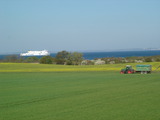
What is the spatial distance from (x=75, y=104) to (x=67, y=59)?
7511cm

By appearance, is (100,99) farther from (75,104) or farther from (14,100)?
(14,100)

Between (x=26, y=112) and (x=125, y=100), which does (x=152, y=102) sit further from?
(x=26, y=112)

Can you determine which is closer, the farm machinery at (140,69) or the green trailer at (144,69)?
the farm machinery at (140,69)

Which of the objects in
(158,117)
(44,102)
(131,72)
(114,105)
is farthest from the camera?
(131,72)

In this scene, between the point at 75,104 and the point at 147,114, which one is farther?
the point at 75,104

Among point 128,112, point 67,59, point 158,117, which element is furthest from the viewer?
point 67,59

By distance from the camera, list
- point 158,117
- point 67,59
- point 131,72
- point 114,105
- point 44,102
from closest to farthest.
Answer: point 158,117
point 114,105
point 44,102
point 131,72
point 67,59

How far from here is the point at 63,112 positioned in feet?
35.6

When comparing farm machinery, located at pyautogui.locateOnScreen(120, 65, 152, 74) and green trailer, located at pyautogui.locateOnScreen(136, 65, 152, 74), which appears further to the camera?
green trailer, located at pyautogui.locateOnScreen(136, 65, 152, 74)

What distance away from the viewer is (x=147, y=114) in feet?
33.4

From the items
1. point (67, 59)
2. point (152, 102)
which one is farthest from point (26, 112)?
point (67, 59)

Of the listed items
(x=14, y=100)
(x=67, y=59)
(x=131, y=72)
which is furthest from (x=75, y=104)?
(x=67, y=59)

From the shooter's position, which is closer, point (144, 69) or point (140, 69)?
point (144, 69)

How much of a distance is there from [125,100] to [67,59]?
7444cm
